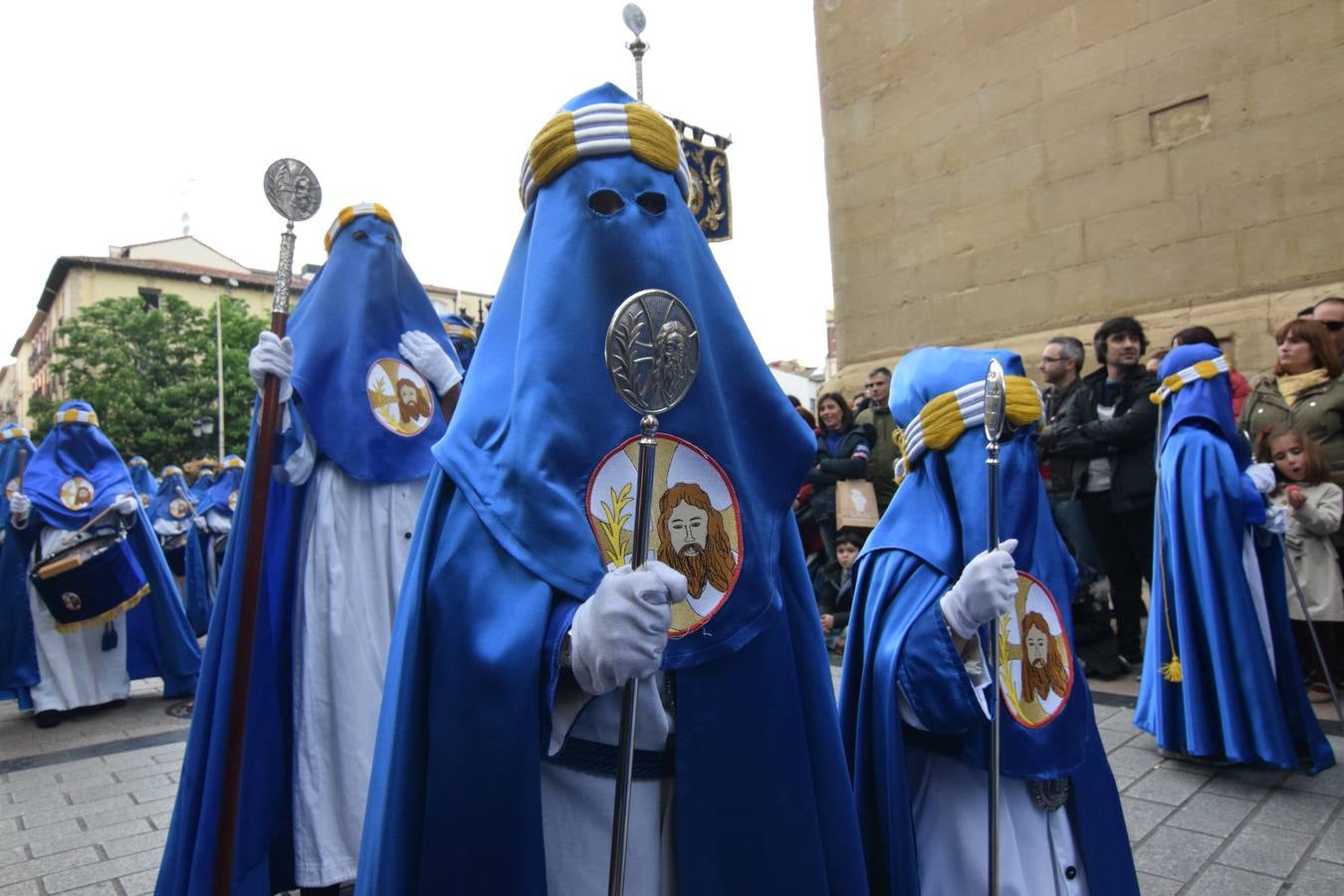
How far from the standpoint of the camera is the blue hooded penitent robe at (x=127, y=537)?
6.86 meters

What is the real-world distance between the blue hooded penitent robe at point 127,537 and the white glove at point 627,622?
23.1 ft

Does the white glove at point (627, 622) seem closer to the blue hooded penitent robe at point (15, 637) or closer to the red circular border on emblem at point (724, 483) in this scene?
the red circular border on emblem at point (724, 483)

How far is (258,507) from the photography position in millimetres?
2955

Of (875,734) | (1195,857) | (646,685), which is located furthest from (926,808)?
(1195,857)

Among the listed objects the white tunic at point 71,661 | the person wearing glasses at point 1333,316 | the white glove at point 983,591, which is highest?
the person wearing glasses at point 1333,316

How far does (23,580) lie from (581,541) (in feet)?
23.8

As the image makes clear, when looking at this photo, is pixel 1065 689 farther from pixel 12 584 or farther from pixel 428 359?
pixel 12 584

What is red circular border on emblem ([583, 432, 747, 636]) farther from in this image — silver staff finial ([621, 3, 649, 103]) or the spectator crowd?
silver staff finial ([621, 3, 649, 103])

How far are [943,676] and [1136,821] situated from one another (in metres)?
2.32

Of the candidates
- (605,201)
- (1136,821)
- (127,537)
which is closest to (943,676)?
(605,201)

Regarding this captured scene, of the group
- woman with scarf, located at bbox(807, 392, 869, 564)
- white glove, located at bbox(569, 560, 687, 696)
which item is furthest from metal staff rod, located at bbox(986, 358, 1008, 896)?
woman with scarf, located at bbox(807, 392, 869, 564)

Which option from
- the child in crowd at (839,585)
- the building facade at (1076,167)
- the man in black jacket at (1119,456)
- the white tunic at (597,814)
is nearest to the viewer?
the white tunic at (597,814)

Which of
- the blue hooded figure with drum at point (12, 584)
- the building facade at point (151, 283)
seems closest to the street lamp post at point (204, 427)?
the building facade at point (151, 283)

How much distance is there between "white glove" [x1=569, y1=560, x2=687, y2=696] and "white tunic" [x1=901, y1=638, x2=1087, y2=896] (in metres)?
1.15
